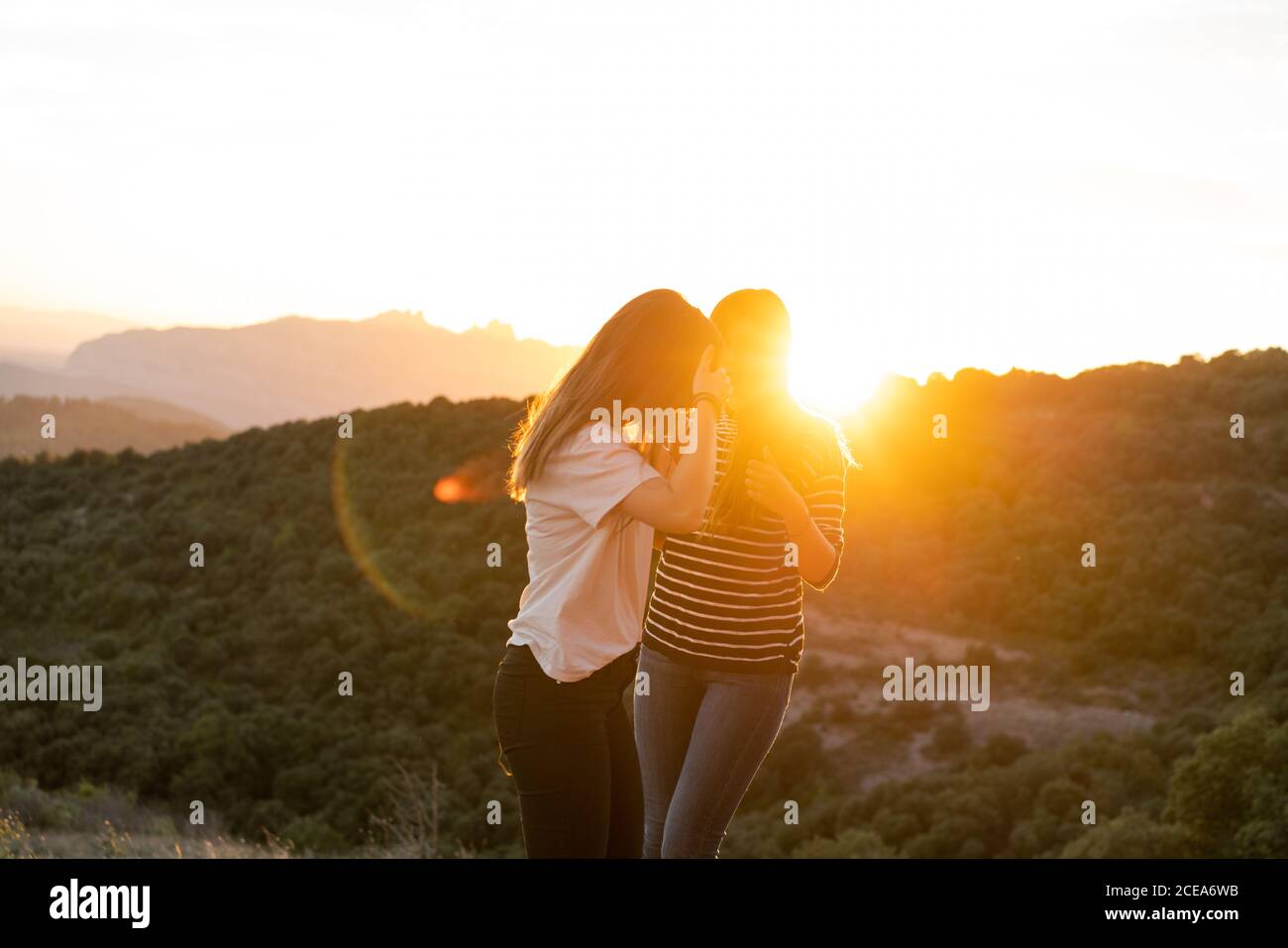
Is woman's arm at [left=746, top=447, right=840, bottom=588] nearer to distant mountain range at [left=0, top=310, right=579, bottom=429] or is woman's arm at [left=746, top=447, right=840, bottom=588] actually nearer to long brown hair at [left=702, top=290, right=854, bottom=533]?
long brown hair at [left=702, top=290, right=854, bottom=533]

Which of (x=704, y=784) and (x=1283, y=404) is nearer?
(x=704, y=784)

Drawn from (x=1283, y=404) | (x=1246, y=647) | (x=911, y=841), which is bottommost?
(x=911, y=841)

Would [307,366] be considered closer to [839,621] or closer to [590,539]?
[839,621]

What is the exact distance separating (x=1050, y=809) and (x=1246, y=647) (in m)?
7.87

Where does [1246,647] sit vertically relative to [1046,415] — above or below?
below

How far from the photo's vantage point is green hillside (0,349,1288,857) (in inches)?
659

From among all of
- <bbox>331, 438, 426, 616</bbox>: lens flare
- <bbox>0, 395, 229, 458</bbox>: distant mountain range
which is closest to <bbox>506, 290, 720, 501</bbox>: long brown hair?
<bbox>331, 438, 426, 616</bbox>: lens flare

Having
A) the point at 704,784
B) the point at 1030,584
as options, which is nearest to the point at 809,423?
the point at 704,784

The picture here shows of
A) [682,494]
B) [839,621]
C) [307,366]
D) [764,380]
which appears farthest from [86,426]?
[307,366]

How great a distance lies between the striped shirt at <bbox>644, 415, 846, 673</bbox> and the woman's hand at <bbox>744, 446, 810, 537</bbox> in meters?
0.13
